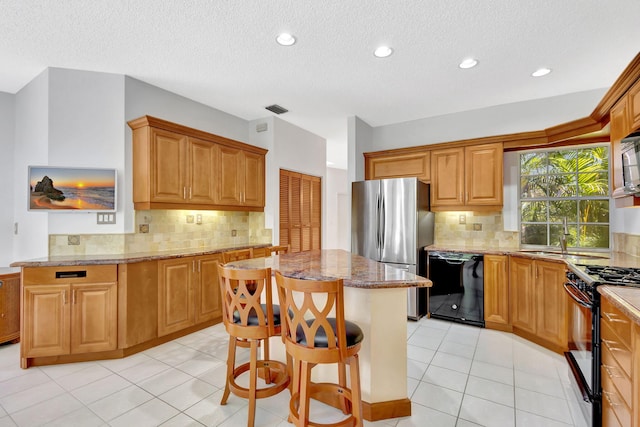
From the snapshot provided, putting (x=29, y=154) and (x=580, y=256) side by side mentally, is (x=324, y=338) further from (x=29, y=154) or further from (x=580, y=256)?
(x=29, y=154)

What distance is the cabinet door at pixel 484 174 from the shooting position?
3.80 m

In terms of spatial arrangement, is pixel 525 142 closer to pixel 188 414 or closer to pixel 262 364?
pixel 262 364

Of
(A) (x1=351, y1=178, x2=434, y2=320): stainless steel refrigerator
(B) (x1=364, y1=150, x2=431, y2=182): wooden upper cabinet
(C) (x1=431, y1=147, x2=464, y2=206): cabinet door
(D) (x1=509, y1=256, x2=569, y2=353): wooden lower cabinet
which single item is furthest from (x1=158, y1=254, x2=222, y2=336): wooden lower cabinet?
(D) (x1=509, y1=256, x2=569, y2=353): wooden lower cabinet

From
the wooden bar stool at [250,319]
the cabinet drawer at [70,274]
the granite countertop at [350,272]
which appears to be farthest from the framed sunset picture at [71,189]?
the wooden bar stool at [250,319]

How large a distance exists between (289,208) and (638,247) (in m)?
4.09

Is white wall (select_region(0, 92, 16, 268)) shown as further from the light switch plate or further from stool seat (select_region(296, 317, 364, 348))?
stool seat (select_region(296, 317, 364, 348))

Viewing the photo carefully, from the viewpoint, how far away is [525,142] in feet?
12.2

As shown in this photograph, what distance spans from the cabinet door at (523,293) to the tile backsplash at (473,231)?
0.64 metres

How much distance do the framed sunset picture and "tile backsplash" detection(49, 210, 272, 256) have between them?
11.4 inches

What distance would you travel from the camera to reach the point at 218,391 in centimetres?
230

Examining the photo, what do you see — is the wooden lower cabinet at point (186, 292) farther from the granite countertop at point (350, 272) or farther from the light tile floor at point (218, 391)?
the granite countertop at point (350, 272)

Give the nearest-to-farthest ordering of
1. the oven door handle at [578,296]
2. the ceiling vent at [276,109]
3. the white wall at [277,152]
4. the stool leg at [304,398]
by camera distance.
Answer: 1. the stool leg at [304,398]
2. the oven door handle at [578,296]
3. the ceiling vent at [276,109]
4. the white wall at [277,152]

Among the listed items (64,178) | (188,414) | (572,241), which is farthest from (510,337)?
(64,178)

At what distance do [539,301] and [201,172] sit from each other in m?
3.98
